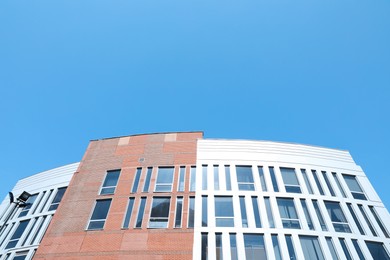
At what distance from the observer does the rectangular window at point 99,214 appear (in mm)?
16797

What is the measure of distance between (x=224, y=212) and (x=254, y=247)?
2920 mm

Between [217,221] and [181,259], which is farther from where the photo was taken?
[217,221]

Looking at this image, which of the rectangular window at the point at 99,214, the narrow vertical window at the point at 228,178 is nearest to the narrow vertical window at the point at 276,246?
the narrow vertical window at the point at 228,178

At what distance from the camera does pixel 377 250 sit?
15656 millimetres

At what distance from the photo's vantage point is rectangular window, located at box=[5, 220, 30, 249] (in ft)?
61.3

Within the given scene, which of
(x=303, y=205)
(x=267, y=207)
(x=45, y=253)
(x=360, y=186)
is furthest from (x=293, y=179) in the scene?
(x=45, y=253)

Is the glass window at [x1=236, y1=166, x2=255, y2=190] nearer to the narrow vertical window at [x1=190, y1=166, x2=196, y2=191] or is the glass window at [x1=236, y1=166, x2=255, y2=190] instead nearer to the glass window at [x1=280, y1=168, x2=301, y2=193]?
the glass window at [x1=280, y1=168, x2=301, y2=193]

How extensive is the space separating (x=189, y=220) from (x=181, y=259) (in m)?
2.54

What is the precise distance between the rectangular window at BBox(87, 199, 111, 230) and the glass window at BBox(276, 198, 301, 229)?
41.5 ft

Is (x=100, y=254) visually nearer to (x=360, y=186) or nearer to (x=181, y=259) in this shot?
(x=181, y=259)

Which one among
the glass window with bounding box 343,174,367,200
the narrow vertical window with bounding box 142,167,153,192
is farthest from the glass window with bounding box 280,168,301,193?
the narrow vertical window with bounding box 142,167,153,192

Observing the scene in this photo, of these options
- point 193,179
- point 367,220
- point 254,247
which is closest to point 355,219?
point 367,220

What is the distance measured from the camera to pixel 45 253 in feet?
52.0

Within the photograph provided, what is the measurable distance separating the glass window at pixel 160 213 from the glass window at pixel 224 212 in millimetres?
3545
